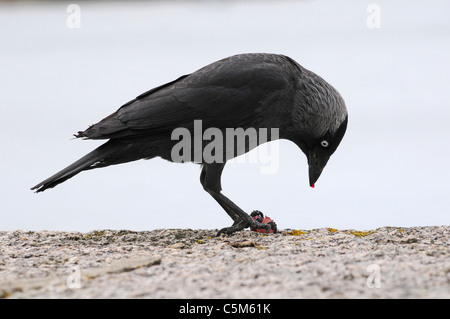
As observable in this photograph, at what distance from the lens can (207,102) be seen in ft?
17.9

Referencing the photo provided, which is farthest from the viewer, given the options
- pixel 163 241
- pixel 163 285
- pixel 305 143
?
pixel 305 143

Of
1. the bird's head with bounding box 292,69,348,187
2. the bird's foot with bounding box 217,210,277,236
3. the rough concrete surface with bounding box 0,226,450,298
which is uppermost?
the bird's head with bounding box 292,69,348,187

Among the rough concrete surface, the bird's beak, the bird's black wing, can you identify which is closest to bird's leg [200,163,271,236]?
the rough concrete surface

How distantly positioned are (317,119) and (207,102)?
1030mm

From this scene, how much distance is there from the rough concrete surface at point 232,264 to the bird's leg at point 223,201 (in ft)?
0.50

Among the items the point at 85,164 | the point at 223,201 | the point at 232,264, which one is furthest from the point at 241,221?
the point at 232,264

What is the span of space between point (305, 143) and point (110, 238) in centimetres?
202

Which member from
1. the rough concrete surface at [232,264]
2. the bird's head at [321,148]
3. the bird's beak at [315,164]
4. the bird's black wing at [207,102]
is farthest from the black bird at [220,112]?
the rough concrete surface at [232,264]

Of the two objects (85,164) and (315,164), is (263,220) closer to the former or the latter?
(315,164)

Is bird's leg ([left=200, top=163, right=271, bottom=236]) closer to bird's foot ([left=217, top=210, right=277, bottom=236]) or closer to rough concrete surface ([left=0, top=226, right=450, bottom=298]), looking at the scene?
bird's foot ([left=217, top=210, right=277, bottom=236])

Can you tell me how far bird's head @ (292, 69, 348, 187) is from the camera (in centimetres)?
563
